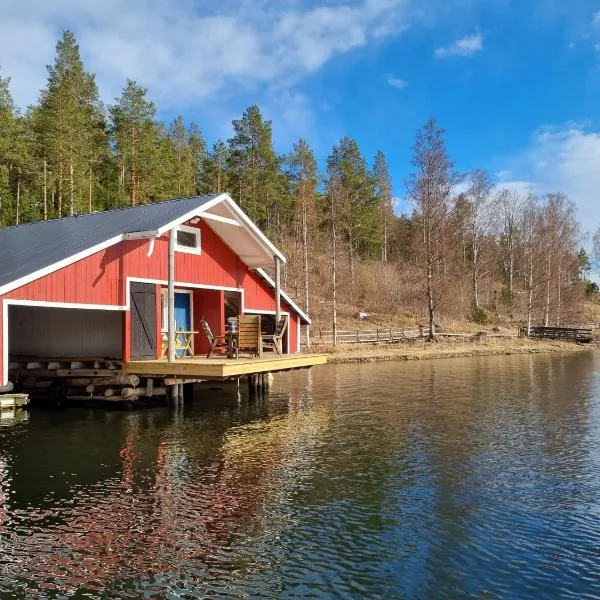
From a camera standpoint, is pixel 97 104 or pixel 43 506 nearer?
pixel 43 506

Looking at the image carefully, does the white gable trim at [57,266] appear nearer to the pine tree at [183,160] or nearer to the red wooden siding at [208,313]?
the red wooden siding at [208,313]

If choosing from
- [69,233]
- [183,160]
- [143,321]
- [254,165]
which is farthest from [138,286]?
[183,160]

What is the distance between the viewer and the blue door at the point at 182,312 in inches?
809

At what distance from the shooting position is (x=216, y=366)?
48.1 feet

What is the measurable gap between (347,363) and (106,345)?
1603 centimetres

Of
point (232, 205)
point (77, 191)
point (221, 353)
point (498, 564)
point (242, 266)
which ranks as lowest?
point (498, 564)

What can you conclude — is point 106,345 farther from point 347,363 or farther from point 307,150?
point 307,150

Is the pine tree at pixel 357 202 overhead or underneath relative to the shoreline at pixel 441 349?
overhead

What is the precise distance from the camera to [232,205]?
1889cm

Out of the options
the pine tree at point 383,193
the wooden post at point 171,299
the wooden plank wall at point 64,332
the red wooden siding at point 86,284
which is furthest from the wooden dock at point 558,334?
the red wooden siding at point 86,284

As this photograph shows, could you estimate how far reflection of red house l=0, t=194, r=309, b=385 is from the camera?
15.2 meters

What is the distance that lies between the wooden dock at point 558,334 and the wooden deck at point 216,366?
Result: 33086mm

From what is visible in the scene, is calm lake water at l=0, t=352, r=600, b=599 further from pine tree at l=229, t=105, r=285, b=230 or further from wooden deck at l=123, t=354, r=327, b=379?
pine tree at l=229, t=105, r=285, b=230

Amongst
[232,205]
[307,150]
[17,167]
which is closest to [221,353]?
[232,205]
